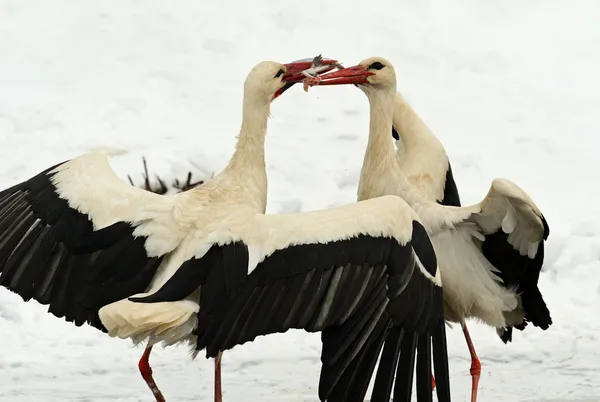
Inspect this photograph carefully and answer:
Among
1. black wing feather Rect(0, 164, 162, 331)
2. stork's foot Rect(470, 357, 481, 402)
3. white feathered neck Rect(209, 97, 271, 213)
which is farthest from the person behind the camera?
stork's foot Rect(470, 357, 481, 402)

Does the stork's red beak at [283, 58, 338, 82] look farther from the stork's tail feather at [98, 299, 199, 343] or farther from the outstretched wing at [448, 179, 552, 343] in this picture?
the stork's tail feather at [98, 299, 199, 343]

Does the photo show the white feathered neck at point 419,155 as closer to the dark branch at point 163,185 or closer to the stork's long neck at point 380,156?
the stork's long neck at point 380,156

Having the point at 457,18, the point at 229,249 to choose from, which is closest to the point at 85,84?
the point at 457,18

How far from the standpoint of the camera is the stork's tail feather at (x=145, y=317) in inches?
246

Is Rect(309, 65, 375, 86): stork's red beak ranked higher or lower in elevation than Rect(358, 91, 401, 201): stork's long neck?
higher

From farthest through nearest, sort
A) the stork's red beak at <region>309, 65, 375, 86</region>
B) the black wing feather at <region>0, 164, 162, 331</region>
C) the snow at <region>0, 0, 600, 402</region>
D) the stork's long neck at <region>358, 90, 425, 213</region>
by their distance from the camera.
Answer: the snow at <region>0, 0, 600, 402</region> → the stork's red beak at <region>309, 65, 375, 86</region> → the stork's long neck at <region>358, 90, 425, 213</region> → the black wing feather at <region>0, 164, 162, 331</region>

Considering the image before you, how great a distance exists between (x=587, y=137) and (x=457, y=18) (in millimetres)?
3005

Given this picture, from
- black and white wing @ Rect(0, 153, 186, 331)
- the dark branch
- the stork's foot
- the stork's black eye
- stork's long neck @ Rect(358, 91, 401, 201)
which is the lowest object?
the stork's foot

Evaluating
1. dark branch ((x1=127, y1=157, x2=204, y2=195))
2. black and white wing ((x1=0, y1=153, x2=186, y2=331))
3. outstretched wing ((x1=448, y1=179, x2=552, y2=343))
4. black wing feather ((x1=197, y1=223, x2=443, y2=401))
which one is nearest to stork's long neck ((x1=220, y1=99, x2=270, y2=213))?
black and white wing ((x1=0, y1=153, x2=186, y2=331))

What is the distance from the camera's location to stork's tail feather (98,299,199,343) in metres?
6.25

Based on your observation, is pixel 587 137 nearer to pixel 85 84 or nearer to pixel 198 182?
pixel 198 182

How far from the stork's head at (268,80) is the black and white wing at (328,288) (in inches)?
55.0

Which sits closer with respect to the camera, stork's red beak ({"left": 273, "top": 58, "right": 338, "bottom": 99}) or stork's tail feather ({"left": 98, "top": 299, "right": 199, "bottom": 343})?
stork's tail feather ({"left": 98, "top": 299, "right": 199, "bottom": 343})

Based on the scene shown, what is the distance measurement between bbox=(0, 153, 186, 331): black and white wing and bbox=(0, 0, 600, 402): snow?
5.32 feet
